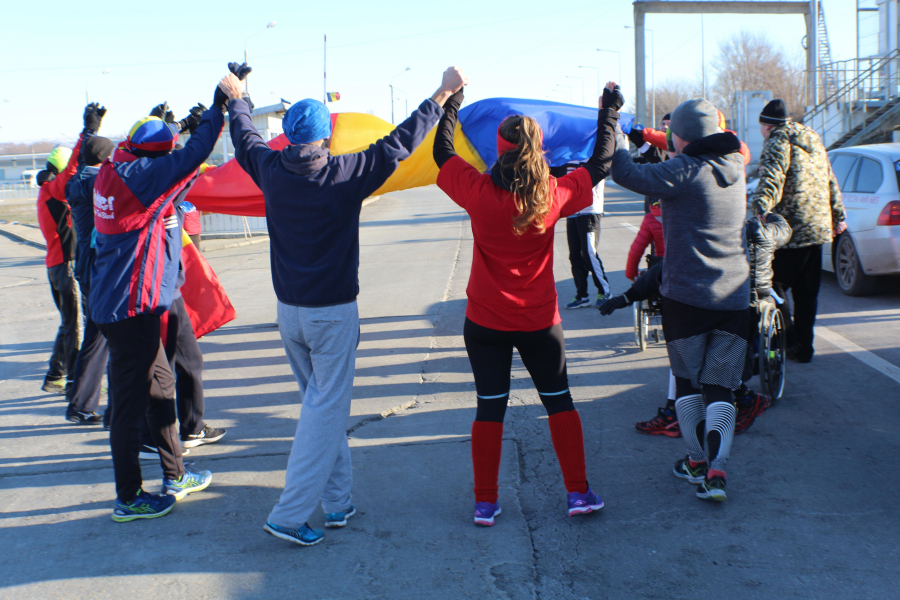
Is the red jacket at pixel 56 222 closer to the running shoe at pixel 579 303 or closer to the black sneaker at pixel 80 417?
the black sneaker at pixel 80 417

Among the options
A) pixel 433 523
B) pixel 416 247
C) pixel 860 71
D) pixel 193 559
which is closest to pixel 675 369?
pixel 433 523

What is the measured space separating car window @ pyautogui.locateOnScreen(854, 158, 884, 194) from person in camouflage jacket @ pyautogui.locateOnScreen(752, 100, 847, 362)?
304 cm

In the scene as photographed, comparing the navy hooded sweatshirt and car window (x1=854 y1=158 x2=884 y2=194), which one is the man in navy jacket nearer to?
the navy hooded sweatshirt

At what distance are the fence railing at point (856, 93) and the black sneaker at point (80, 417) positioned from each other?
25479 mm

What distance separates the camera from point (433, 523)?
363cm

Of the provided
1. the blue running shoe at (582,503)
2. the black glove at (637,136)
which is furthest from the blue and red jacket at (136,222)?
the blue running shoe at (582,503)

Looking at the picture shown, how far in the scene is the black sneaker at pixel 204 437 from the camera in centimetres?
484

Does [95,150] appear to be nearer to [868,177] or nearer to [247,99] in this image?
[247,99]

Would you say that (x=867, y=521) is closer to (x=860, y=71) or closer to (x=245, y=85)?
(x=245, y=85)

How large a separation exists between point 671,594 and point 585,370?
3298 millimetres

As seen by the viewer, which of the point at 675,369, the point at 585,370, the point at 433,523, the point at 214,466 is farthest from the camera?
the point at 585,370

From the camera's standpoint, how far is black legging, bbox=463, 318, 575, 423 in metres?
3.46

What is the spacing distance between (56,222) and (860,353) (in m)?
6.75

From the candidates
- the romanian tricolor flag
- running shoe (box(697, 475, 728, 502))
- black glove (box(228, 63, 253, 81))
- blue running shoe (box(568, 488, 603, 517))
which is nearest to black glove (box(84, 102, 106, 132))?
the romanian tricolor flag
